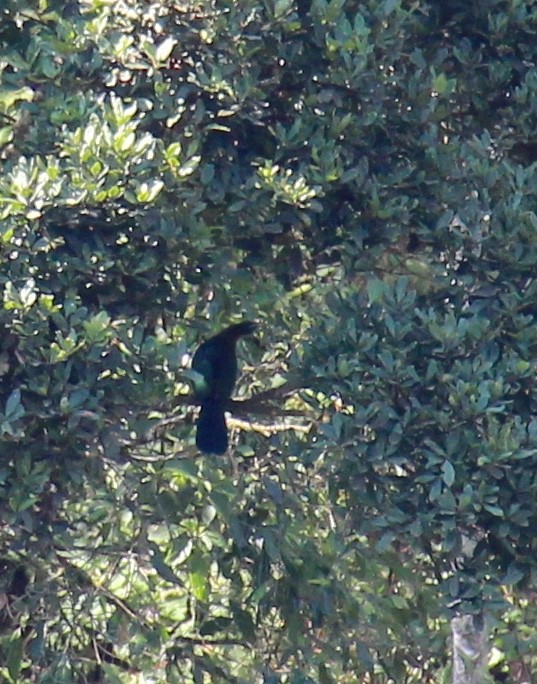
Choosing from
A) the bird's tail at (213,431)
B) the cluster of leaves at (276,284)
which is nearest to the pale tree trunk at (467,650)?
the cluster of leaves at (276,284)

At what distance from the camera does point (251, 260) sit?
3561 mm

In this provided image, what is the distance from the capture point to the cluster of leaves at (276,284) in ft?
9.87

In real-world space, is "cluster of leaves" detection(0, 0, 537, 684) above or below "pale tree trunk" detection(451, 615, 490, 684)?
above

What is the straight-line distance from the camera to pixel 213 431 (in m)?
4.19

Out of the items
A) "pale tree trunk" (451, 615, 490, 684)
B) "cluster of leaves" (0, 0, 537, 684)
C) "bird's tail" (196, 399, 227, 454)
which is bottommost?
"pale tree trunk" (451, 615, 490, 684)

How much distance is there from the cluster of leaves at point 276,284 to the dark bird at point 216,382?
0.53 feet

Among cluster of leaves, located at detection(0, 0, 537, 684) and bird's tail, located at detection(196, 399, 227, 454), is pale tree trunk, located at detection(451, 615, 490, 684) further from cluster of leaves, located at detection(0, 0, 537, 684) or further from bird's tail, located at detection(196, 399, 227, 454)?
bird's tail, located at detection(196, 399, 227, 454)

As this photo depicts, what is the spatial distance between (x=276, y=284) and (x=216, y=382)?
0.86 m

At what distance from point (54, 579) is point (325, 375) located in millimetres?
1334

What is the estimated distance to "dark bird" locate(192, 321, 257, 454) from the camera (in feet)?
13.5

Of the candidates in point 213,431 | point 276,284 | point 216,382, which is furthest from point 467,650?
point 276,284

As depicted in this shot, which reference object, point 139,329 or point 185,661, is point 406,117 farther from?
point 185,661

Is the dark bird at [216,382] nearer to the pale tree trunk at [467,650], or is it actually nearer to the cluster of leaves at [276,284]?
the cluster of leaves at [276,284]

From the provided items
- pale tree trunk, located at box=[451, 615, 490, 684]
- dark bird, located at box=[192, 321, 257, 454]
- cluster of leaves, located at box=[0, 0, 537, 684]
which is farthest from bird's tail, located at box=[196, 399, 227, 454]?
pale tree trunk, located at box=[451, 615, 490, 684]
